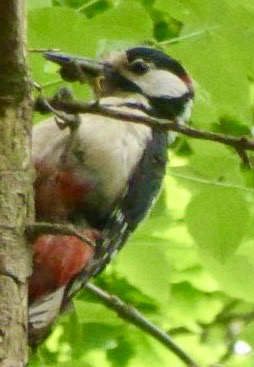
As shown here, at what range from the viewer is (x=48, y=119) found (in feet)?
8.66

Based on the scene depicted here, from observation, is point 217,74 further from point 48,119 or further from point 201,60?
point 48,119

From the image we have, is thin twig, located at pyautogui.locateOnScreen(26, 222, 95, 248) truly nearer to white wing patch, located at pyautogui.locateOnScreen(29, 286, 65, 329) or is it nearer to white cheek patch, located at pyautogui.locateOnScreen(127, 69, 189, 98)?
white wing patch, located at pyautogui.locateOnScreen(29, 286, 65, 329)

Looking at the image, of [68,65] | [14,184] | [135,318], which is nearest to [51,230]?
[14,184]

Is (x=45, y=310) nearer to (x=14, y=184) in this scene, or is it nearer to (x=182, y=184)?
(x=182, y=184)

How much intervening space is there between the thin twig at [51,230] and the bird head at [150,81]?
114 centimetres

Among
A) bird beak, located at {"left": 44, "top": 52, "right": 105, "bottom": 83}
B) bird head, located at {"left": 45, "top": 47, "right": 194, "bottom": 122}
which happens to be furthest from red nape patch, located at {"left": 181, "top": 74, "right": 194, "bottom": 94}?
bird beak, located at {"left": 44, "top": 52, "right": 105, "bottom": 83}


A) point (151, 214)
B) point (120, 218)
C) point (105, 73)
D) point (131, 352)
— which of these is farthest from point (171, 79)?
point (131, 352)

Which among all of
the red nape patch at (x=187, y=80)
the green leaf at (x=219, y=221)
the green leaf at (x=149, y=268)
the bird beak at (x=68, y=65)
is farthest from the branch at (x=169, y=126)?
the red nape patch at (x=187, y=80)

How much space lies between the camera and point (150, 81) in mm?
3045

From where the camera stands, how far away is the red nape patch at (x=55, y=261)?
7.99 feet

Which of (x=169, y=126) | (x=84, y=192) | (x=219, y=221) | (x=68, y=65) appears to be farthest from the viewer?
(x=84, y=192)

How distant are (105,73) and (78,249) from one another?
680 millimetres

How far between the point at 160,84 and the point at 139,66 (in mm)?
97

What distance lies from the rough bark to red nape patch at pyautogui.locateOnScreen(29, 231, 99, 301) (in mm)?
624
